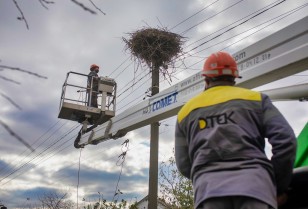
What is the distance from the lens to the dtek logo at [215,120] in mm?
2385

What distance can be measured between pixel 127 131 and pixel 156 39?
129 inches

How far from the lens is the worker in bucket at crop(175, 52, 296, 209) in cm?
214

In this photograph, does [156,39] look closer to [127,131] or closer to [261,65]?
[127,131]

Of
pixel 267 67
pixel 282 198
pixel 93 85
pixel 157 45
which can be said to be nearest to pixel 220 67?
pixel 282 198

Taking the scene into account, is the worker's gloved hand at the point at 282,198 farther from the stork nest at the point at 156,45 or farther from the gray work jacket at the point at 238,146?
the stork nest at the point at 156,45

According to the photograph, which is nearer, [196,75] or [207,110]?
[207,110]

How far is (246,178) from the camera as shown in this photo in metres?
2.14

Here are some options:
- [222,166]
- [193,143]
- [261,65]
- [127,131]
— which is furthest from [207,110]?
[127,131]

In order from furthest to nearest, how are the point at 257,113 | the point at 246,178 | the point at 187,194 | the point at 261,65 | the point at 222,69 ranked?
the point at 187,194 < the point at 261,65 < the point at 222,69 < the point at 257,113 < the point at 246,178

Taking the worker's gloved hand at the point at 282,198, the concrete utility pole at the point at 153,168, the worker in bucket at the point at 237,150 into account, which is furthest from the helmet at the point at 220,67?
the concrete utility pole at the point at 153,168

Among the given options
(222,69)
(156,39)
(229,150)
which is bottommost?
(229,150)

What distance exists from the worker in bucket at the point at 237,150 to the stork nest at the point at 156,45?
7562 mm

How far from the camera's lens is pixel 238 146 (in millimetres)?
2266

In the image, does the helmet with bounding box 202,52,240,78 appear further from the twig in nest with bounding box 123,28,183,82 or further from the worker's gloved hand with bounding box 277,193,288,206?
the twig in nest with bounding box 123,28,183,82
